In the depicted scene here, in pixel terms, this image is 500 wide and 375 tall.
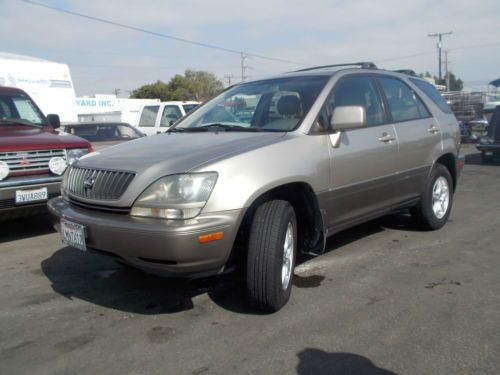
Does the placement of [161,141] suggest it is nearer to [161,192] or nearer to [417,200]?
[161,192]

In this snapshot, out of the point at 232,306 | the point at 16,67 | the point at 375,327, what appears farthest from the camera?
the point at 16,67

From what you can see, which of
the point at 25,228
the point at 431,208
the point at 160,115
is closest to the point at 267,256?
the point at 431,208

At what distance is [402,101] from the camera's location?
508cm

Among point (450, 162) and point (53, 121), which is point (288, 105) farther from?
point (53, 121)

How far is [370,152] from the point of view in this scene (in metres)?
4.33

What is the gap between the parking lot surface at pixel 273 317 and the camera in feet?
9.31

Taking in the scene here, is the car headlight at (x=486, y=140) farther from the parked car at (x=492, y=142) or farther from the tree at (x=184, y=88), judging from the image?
the tree at (x=184, y=88)

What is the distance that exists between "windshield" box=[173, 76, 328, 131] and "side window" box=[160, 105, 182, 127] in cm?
821

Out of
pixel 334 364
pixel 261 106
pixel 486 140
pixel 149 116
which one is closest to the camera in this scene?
pixel 334 364

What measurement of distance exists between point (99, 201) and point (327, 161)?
174 centimetres

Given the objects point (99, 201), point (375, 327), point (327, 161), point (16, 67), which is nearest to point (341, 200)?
point (327, 161)

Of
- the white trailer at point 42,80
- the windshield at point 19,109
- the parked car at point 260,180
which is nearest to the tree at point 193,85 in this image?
the white trailer at point 42,80

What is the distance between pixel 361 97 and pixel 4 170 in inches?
148

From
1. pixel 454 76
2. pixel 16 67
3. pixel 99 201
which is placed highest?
pixel 454 76
